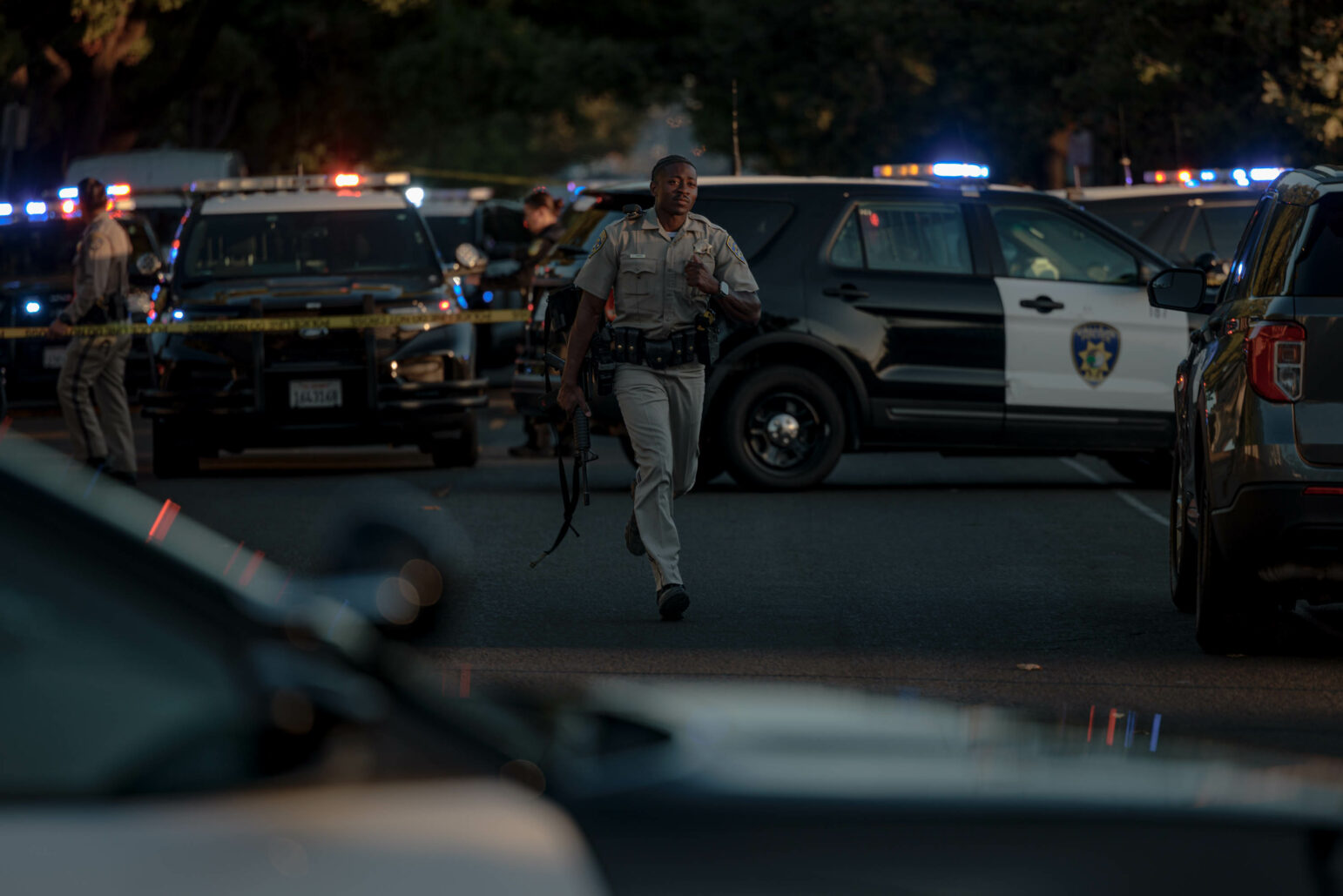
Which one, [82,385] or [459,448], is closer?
[82,385]

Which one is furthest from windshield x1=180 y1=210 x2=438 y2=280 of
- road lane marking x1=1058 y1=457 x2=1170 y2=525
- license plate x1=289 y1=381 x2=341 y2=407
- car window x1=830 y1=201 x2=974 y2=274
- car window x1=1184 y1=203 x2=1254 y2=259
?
car window x1=1184 y1=203 x2=1254 y2=259

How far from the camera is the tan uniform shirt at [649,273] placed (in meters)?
8.86

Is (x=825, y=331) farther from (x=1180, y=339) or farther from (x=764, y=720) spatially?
(x=764, y=720)

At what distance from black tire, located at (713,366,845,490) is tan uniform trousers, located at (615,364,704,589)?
14.3ft

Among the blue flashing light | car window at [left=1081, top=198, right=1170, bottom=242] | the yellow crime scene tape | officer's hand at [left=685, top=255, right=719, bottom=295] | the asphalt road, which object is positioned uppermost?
the blue flashing light

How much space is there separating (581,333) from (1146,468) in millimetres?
7137

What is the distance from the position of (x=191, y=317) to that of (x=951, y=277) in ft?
16.2

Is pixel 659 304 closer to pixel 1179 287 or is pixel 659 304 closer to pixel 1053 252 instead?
pixel 1179 287

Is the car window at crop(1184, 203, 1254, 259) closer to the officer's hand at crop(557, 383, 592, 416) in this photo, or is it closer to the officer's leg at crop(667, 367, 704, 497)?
the officer's leg at crop(667, 367, 704, 497)

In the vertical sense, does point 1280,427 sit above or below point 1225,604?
above

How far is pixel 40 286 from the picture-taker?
21.7m

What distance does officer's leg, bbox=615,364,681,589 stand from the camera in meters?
8.67

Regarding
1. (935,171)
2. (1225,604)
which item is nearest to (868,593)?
(1225,604)

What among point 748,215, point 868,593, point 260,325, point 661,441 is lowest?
point 868,593
